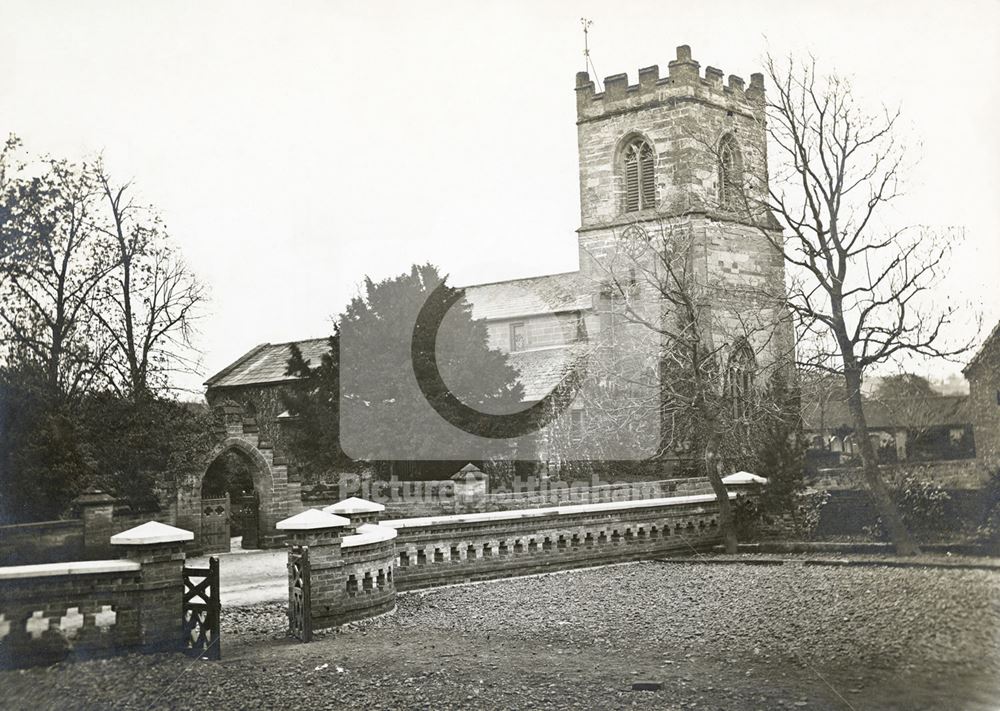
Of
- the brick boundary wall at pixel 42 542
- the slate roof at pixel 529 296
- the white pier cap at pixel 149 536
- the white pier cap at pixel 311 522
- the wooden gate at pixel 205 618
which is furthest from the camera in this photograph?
the slate roof at pixel 529 296

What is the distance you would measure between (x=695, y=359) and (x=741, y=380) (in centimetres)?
96

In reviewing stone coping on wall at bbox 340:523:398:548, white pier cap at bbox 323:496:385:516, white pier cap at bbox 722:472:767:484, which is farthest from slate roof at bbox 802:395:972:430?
white pier cap at bbox 323:496:385:516

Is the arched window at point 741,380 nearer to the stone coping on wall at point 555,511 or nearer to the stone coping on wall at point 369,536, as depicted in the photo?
the stone coping on wall at point 555,511

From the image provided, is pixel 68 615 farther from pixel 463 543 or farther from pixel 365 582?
pixel 463 543

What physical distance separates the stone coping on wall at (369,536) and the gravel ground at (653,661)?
738mm

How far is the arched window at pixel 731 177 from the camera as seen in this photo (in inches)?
348

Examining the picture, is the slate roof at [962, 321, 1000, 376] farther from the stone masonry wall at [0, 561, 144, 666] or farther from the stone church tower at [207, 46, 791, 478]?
the stone masonry wall at [0, 561, 144, 666]

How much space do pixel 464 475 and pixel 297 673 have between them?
8.07 m

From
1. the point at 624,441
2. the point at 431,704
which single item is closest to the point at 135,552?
the point at 431,704

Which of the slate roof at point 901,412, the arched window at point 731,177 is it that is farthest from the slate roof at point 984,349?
the arched window at point 731,177

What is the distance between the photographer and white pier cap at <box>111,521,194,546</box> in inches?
234

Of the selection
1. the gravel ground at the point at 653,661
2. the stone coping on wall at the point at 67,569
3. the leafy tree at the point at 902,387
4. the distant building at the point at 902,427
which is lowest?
the gravel ground at the point at 653,661

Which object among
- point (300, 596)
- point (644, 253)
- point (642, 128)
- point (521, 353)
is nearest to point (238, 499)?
point (521, 353)

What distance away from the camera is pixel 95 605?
580 centimetres
